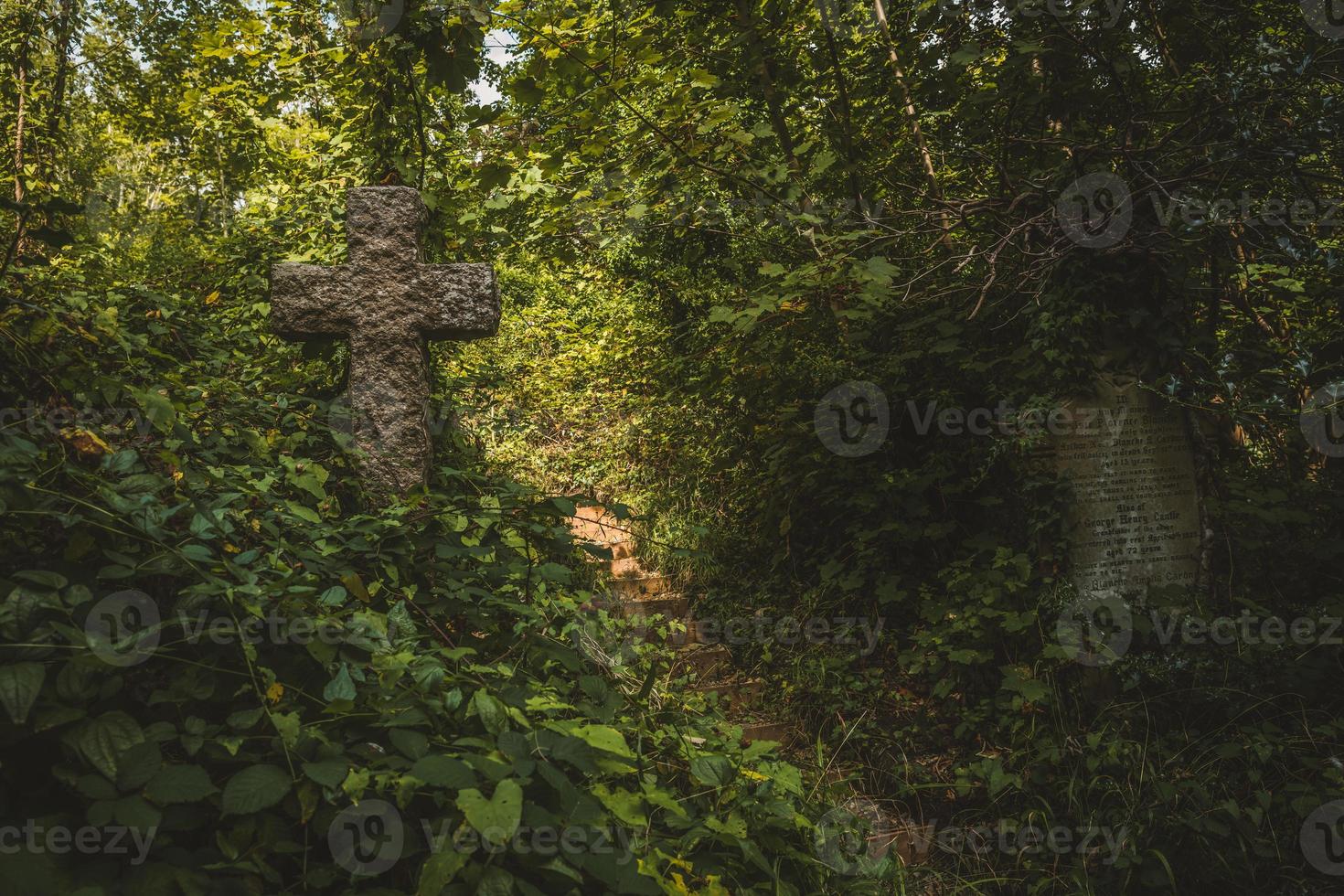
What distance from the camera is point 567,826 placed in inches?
58.4

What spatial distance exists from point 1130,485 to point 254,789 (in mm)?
4026

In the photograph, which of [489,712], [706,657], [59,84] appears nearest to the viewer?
[489,712]

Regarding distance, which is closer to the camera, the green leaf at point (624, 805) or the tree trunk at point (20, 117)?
the green leaf at point (624, 805)

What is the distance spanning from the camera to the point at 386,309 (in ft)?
9.98

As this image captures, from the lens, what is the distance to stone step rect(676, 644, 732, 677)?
4.53m

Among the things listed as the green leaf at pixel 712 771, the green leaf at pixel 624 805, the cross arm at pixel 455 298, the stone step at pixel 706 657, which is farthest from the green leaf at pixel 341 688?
the stone step at pixel 706 657

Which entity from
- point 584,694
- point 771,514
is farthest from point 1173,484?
point 584,694

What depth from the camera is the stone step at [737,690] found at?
4.20 meters

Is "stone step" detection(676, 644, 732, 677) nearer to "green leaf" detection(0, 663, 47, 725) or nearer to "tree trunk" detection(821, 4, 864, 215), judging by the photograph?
"tree trunk" detection(821, 4, 864, 215)

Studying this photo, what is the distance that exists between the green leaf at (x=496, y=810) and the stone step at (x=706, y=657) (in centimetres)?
321

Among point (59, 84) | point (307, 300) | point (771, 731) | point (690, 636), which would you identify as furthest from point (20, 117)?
point (771, 731)

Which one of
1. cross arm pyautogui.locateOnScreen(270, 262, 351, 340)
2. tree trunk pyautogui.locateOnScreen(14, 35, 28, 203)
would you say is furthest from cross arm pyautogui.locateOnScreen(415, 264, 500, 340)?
tree trunk pyautogui.locateOnScreen(14, 35, 28, 203)

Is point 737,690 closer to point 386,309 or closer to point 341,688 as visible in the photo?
point 386,309

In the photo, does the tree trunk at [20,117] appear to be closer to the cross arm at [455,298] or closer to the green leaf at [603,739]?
the cross arm at [455,298]
